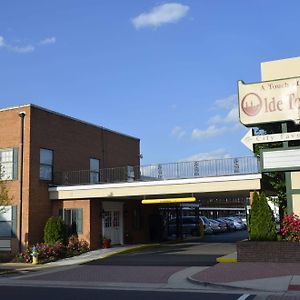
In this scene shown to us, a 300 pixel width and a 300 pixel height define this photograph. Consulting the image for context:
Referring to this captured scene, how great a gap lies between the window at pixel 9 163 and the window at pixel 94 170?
566 centimetres

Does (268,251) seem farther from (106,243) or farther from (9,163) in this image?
(9,163)

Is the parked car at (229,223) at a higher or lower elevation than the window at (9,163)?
lower

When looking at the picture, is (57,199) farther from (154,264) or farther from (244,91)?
(244,91)

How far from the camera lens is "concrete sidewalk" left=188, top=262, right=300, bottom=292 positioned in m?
13.1

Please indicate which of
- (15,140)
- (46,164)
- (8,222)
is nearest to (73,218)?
(46,164)

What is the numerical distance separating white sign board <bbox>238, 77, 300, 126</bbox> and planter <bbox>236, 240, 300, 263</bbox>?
502cm

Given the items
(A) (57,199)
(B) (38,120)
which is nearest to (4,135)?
(B) (38,120)

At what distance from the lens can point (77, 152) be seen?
30219mm

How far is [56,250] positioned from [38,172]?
15.2 feet

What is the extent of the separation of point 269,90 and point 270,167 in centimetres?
314

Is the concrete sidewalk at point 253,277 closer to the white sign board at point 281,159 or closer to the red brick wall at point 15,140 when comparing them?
the white sign board at point 281,159

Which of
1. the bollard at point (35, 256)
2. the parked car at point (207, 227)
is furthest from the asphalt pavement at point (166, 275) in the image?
the parked car at point (207, 227)

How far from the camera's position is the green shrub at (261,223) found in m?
19.4

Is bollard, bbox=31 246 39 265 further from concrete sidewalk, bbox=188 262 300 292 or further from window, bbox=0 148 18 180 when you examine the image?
concrete sidewalk, bbox=188 262 300 292
